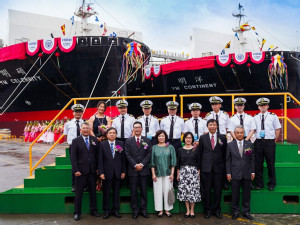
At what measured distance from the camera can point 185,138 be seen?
190 inches

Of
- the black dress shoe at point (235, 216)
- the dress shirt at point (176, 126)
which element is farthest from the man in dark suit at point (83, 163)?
the black dress shoe at point (235, 216)

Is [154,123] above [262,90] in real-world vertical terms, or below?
below

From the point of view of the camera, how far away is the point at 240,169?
183 inches

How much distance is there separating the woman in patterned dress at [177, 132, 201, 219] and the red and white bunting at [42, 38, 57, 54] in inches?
458

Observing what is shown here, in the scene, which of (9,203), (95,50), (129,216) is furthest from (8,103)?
(129,216)

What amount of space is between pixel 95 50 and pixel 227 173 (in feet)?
38.4

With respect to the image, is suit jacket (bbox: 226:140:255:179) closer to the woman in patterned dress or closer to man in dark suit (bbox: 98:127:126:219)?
the woman in patterned dress

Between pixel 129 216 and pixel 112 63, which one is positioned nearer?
pixel 129 216

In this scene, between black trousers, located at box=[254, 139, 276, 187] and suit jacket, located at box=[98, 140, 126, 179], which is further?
black trousers, located at box=[254, 139, 276, 187]

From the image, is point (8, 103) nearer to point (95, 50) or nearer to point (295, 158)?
point (95, 50)

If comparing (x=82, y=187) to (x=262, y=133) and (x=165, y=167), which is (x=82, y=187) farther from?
(x=262, y=133)

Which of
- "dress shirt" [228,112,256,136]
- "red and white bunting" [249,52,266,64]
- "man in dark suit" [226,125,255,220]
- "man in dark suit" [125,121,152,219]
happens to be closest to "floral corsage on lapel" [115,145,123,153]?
"man in dark suit" [125,121,152,219]

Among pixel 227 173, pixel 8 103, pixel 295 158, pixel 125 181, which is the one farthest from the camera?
pixel 8 103

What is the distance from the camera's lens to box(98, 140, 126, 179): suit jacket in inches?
187
